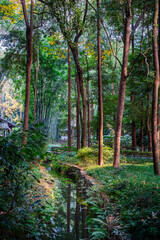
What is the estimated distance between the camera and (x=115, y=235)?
3.36m

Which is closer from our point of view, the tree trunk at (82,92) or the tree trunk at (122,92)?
the tree trunk at (122,92)

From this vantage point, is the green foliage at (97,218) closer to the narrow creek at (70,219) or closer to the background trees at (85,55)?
the narrow creek at (70,219)

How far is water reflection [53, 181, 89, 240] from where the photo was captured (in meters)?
4.08

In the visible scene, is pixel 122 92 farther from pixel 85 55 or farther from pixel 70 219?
pixel 85 55

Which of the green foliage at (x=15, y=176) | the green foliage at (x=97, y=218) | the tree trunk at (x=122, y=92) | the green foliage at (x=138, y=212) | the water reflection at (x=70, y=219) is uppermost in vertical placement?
the tree trunk at (x=122, y=92)

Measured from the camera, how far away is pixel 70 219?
4.96 m

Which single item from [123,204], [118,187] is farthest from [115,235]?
[118,187]

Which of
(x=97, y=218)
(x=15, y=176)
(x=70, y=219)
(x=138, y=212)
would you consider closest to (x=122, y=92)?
(x=70, y=219)

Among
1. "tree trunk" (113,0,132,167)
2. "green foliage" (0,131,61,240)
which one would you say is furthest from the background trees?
"green foliage" (0,131,61,240)

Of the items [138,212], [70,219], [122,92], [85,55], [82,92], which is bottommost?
[70,219]

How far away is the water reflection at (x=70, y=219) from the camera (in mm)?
4081

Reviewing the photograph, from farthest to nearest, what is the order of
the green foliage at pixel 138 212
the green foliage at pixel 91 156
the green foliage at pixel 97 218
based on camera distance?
the green foliage at pixel 91 156
the green foliage at pixel 97 218
the green foliage at pixel 138 212

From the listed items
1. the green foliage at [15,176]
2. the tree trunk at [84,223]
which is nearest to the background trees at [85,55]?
the tree trunk at [84,223]

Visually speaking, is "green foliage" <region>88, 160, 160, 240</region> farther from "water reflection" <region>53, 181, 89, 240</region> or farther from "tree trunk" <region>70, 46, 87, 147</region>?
"tree trunk" <region>70, 46, 87, 147</region>
